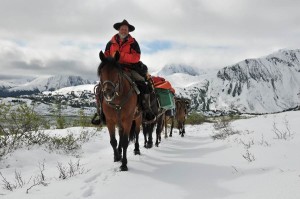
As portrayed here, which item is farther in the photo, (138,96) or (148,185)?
(138,96)

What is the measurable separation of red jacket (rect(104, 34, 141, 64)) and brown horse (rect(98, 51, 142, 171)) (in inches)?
31.9

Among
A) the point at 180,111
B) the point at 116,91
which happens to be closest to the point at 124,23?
the point at 116,91

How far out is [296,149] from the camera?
7238 millimetres

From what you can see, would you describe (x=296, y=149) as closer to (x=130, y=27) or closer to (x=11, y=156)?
(x=130, y=27)

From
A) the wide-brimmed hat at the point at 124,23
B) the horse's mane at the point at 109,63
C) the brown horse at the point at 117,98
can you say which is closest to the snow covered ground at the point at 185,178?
the brown horse at the point at 117,98

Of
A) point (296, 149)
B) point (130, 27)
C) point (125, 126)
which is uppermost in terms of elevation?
point (130, 27)

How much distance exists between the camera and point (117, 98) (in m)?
8.09

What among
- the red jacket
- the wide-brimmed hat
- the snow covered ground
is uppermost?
the wide-brimmed hat

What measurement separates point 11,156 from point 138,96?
396 centimetres

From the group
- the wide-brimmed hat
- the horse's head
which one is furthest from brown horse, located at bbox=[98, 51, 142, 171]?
the wide-brimmed hat

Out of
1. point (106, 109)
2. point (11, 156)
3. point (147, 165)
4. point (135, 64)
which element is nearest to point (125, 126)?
point (106, 109)

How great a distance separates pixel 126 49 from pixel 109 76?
1.85m

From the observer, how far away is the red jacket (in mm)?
9180

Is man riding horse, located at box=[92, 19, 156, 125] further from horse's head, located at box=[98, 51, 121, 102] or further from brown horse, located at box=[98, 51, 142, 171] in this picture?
horse's head, located at box=[98, 51, 121, 102]
